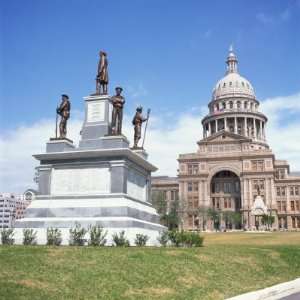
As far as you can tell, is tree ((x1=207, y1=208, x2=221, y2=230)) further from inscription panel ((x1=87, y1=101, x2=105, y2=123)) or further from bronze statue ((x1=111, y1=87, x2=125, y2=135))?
bronze statue ((x1=111, y1=87, x2=125, y2=135))

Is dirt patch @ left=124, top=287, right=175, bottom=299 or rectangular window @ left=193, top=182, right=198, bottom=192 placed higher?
rectangular window @ left=193, top=182, right=198, bottom=192

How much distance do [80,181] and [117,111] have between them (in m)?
4.73

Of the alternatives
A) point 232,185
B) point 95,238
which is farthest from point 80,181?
point 232,185

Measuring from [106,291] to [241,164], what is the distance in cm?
10989

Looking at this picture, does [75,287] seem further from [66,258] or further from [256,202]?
[256,202]

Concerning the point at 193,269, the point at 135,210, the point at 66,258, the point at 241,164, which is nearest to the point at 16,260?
the point at 66,258

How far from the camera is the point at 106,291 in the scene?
12031 millimetres

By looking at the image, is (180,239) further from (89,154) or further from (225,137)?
(225,137)

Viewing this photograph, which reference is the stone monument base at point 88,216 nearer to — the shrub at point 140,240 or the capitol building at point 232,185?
the shrub at point 140,240

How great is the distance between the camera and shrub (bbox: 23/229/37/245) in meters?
21.6

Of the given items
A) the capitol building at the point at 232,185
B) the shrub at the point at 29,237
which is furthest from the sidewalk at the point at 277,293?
the capitol building at the point at 232,185

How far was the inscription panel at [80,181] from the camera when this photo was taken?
80.7 feet

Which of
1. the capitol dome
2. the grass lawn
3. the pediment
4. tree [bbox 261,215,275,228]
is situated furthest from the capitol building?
the grass lawn

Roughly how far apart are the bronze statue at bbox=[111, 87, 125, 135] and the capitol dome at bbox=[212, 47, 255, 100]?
119234mm
